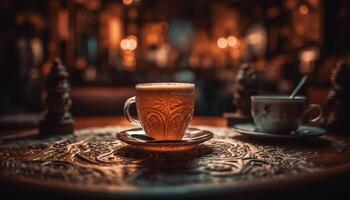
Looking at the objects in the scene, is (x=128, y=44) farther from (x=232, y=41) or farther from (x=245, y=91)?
(x=245, y=91)

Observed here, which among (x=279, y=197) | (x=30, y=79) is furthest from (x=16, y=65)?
(x=279, y=197)

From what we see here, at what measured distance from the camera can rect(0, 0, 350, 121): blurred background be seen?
3.46 metres

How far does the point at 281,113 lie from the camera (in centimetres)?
82

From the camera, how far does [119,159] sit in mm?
613

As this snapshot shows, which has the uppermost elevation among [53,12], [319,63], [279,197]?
[53,12]

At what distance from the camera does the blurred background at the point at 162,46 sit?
346 centimetres

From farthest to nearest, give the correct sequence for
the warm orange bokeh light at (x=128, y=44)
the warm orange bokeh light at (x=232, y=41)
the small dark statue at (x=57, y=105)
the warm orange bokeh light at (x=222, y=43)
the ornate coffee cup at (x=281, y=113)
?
the warm orange bokeh light at (x=222, y=43)
the warm orange bokeh light at (x=232, y=41)
the warm orange bokeh light at (x=128, y=44)
the small dark statue at (x=57, y=105)
the ornate coffee cup at (x=281, y=113)

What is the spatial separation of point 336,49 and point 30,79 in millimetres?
3875

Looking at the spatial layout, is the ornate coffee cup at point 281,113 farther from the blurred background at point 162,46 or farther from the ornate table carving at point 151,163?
the blurred background at point 162,46

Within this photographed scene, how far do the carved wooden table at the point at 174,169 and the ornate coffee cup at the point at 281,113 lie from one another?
2.2 inches

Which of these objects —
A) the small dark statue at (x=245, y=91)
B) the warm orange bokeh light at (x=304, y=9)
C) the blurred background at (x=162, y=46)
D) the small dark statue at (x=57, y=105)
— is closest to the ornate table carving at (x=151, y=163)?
the small dark statue at (x=57, y=105)

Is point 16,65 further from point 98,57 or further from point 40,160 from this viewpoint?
point 40,160

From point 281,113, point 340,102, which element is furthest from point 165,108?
point 340,102

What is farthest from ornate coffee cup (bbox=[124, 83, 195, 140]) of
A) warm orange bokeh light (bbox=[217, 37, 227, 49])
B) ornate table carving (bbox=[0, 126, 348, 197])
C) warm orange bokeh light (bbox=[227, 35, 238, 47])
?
warm orange bokeh light (bbox=[217, 37, 227, 49])
